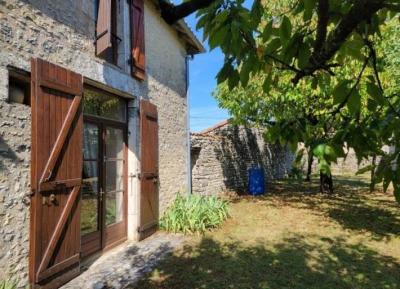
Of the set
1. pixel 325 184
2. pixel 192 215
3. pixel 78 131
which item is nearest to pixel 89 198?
pixel 78 131

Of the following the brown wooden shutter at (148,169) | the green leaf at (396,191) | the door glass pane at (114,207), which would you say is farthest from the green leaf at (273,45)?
the brown wooden shutter at (148,169)

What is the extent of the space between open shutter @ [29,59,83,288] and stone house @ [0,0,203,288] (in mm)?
13

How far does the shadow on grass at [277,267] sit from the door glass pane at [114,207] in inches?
51.6

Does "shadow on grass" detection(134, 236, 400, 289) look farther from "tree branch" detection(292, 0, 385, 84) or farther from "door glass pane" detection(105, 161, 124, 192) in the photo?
"tree branch" detection(292, 0, 385, 84)

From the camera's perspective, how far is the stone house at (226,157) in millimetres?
10422

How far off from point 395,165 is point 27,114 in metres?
3.85

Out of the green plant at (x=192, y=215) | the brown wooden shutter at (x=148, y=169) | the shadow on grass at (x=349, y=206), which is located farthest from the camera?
the shadow on grass at (x=349, y=206)

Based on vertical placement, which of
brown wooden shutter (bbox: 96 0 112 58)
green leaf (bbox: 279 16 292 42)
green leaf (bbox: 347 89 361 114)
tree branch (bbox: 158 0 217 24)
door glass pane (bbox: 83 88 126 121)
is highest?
brown wooden shutter (bbox: 96 0 112 58)

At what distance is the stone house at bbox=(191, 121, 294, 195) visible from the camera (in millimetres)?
10422

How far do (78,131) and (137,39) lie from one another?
101 inches

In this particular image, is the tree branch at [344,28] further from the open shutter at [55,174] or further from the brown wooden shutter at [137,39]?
the brown wooden shutter at [137,39]

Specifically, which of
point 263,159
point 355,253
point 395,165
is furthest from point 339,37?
point 263,159

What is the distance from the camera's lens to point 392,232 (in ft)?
23.4

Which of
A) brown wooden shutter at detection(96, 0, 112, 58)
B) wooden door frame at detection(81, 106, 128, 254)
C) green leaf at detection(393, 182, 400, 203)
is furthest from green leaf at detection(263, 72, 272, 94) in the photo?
wooden door frame at detection(81, 106, 128, 254)
